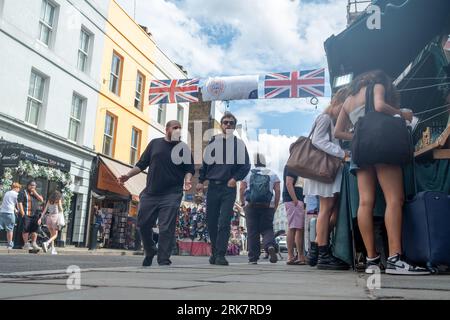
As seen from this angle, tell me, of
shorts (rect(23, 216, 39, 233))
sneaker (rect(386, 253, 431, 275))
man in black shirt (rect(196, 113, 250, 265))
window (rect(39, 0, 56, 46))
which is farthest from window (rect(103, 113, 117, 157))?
sneaker (rect(386, 253, 431, 275))

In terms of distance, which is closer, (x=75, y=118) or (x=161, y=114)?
(x=75, y=118)

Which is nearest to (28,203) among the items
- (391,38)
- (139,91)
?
(391,38)

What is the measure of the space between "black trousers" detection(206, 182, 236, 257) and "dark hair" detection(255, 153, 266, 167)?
1554 millimetres

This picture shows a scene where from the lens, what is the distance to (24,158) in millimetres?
13391

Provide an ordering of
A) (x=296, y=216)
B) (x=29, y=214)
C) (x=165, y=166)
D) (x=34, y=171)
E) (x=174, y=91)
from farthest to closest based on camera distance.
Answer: (x=174, y=91) → (x=34, y=171) → (x=29, y=214) → (x=296, y=216) → (x=165, y=166)

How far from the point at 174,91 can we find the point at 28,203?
644 cm

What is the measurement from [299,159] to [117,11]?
16145 millimetres

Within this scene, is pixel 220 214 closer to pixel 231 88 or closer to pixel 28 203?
pixel 28 203

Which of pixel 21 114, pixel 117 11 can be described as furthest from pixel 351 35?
pixel 117 11

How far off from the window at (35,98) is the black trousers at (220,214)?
406 inches

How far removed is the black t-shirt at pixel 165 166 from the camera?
16.0 feet

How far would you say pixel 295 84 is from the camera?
14.1 metres
